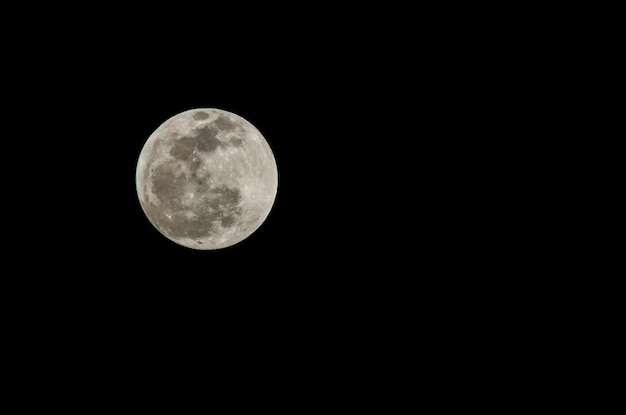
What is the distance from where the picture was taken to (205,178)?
5.18m

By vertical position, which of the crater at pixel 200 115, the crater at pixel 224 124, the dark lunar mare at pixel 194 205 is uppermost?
the crater at pixel 200 115

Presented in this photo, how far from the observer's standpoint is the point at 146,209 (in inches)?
227

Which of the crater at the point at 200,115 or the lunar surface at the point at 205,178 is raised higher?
the crater at the point at 200,115

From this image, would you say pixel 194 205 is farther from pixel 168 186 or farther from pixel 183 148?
pixel 183 148

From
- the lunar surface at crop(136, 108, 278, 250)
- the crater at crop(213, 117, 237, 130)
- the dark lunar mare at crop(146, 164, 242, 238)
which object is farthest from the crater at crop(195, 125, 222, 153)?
the dark lunar mare at crop(146, 164, 242, 238)

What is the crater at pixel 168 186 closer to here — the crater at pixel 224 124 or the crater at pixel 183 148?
the crater at pixel 183 148

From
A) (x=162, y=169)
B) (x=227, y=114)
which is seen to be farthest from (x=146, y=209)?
(x=227, y=114)

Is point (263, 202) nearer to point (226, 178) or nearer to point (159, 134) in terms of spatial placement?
point (226, 178)

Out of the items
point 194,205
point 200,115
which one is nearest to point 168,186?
point 194,205

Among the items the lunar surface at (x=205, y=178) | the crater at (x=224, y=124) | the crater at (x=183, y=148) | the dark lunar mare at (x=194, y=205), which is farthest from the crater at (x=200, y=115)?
the dark lunar mare at (x=194, y=205)

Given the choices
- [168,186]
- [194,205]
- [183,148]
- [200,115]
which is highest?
[200,115]

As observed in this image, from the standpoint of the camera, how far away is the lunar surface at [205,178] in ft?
17.1

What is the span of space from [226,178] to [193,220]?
0.66 meters

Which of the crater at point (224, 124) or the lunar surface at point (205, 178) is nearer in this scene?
the lunar surface at point (205, 178)
